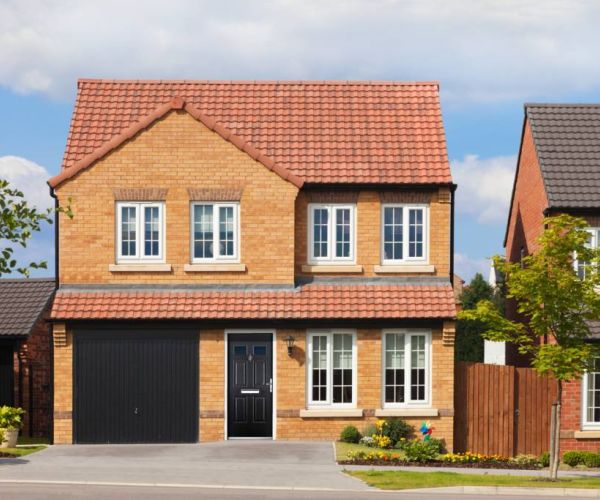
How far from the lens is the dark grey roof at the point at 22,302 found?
102ft

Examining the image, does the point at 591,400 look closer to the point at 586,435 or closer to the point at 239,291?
the point at 586,435

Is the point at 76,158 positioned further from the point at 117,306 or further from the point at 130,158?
the point at 117,306

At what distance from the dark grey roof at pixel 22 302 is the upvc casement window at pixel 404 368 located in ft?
32.0

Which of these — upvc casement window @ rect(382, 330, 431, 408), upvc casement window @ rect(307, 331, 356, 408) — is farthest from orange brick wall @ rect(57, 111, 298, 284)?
upvc casement window @ rect(382, 330, 431, 408)

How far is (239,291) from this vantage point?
28438mm

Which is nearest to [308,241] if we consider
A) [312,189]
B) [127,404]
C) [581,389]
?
[312,189]

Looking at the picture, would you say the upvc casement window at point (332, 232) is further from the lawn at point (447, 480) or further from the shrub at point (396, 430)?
the lawn at point (447, 480)

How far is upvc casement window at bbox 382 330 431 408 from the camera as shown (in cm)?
2852

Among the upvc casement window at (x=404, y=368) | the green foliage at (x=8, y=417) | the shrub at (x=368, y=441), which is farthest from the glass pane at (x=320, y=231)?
the green foliage at (x=8, y=417)

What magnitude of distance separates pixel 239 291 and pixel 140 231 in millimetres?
2885

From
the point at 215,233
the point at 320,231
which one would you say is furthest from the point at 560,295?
the point at 215,233

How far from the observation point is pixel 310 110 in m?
30.9

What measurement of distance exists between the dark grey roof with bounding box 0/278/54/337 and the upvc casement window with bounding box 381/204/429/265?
994cm

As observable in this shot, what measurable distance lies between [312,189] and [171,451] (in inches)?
293
